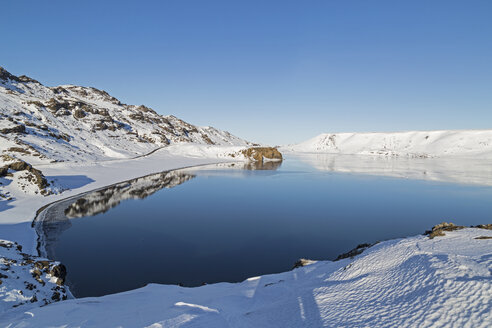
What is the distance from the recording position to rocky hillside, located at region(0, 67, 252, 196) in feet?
95.9

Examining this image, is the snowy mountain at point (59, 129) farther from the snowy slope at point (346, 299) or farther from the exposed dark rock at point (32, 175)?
the snowy slope at point (346, 299)

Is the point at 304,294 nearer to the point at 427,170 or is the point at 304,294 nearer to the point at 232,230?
the point at 232,230

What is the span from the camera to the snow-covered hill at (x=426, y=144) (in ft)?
443

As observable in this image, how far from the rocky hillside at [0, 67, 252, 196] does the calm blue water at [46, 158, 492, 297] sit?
1426 centimetres

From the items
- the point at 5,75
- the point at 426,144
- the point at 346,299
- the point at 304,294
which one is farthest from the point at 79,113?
the point at 426,144

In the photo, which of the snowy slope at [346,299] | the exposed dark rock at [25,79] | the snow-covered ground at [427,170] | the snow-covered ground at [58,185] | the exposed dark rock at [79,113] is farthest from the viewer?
the exposed dark rock at [25,79]

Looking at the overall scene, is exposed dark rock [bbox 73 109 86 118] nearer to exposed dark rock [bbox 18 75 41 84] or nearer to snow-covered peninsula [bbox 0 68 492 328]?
exposed dark rock [bbox 18 75 41 84]

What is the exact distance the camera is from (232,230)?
19.4 metres

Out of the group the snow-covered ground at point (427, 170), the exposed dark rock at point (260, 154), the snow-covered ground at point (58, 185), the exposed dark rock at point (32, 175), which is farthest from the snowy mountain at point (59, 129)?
the snow-covered ground at point (427, 170)

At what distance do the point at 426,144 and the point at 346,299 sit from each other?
196m

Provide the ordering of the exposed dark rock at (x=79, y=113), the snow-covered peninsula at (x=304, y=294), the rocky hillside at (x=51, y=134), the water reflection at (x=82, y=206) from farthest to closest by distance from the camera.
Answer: the exposed dark rock at (x=79, y=113) → the rocky hillside at (x=51, y=134) → the water reflection at (x=82, y=206) → the snow-covered peninsula at (x=304, y=294)

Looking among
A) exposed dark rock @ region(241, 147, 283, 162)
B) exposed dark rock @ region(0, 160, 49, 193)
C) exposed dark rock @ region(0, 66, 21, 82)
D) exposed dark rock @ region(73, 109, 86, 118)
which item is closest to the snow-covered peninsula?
exposed dark rock @ region(0, 160, 49, 193)

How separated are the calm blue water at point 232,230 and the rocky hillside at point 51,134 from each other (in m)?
14.3

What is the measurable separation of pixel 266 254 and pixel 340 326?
30.5ft
